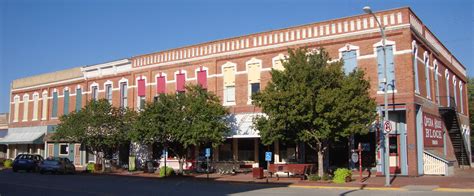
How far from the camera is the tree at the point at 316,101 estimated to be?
23156mm

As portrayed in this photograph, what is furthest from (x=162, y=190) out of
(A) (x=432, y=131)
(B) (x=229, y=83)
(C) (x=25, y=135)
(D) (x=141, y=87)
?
(C) (x=25, y=135)

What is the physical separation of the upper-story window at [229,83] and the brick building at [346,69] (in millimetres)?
70

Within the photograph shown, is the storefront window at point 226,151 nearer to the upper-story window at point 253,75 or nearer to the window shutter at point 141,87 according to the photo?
the upper-story window at point 253,75

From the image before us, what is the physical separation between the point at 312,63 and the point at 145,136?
1288 cm

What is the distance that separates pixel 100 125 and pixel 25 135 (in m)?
17.4

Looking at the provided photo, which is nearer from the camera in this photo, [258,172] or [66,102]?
[258,172]

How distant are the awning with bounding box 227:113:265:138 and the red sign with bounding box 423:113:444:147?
1003 cm

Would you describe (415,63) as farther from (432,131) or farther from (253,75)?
(253,75)

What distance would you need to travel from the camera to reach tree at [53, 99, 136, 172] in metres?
35.9

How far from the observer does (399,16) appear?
26.4 m

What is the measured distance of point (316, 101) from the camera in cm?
2344

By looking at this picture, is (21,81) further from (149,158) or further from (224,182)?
(224,182)

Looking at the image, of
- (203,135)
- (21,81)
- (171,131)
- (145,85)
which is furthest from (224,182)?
(21,81)

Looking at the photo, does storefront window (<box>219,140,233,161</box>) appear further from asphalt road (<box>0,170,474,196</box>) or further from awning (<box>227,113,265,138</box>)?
asphalt road (<box>0,170,474,196</box>)
